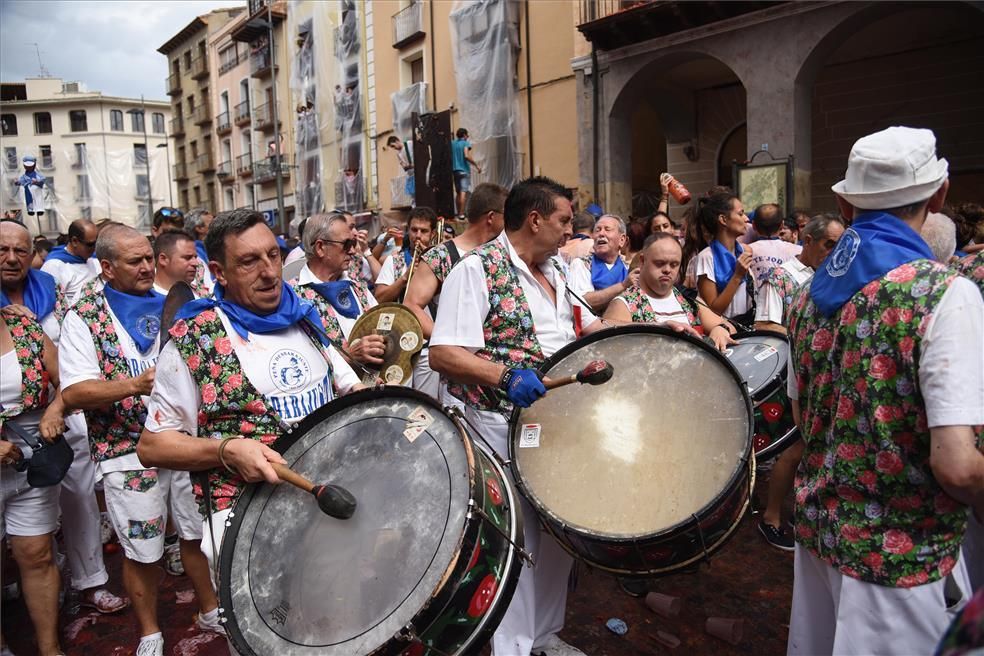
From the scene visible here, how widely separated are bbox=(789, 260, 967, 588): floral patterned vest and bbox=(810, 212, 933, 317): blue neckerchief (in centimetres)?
3

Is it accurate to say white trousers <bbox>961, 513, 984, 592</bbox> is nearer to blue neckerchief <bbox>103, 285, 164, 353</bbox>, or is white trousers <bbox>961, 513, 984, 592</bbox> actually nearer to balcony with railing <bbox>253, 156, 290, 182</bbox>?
blue neckerchief <bbox>103, 285, 164, 353</bbox>

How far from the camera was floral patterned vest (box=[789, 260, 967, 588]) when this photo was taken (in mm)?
1729

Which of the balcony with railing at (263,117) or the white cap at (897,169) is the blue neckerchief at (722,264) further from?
the balcony with railing at (263,117)

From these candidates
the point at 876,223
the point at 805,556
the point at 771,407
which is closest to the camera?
the point at 876,223

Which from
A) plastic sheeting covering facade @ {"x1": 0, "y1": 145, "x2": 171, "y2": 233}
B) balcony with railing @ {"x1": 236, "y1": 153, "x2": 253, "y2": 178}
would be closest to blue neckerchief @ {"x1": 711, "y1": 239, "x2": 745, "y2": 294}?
balcony with railing @ {"x1": 236, "y1": 153, "x2": 253, "y2": 178}

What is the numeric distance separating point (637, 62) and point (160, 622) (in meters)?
12.1

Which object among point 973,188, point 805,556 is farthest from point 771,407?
point 973,188

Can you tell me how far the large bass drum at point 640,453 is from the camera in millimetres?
2434

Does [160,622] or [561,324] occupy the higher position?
[561,324]

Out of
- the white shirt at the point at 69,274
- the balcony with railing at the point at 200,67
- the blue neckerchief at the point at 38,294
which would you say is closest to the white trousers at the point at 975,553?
the blue neckerchief at the point at 38,294

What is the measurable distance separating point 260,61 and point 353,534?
32.6 metres

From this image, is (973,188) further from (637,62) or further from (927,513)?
(927,513)

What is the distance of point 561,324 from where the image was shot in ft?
10.3

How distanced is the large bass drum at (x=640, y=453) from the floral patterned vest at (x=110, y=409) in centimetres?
198
